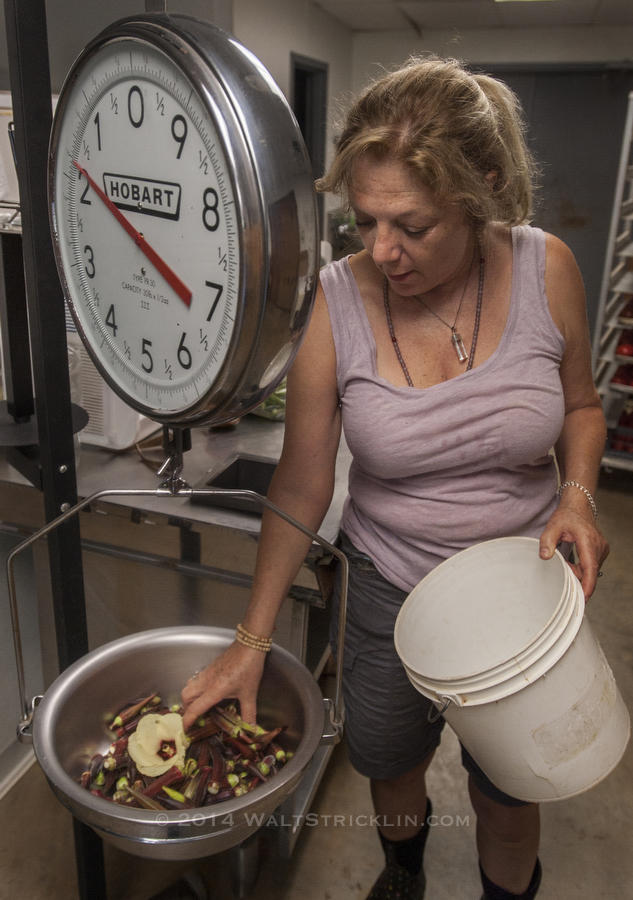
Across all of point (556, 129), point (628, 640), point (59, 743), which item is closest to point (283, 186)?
point (59, 743)

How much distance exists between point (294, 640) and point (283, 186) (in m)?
1.20

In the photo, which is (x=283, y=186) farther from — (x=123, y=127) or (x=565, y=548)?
(x=565, y=548)

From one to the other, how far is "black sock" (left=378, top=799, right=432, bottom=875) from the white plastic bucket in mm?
589

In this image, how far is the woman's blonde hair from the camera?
95cm

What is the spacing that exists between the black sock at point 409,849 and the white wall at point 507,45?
5947 mm

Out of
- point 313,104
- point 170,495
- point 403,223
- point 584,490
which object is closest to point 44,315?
point 170,495

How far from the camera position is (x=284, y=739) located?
950mm

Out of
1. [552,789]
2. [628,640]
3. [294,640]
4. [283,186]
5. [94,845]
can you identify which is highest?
[283,186]

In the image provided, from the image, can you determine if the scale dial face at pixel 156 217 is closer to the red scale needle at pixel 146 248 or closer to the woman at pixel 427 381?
the red scale needle at pixel 146 248

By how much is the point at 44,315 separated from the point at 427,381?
549mm

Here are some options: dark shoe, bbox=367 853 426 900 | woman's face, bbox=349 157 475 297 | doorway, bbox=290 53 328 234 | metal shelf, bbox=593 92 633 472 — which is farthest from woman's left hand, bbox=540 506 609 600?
doorway, bbox=290 53 328 234

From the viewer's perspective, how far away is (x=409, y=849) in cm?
153

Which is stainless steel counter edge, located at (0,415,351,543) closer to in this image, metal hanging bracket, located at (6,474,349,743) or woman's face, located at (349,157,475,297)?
metal hanging bracket, located at (6,474,349,743)

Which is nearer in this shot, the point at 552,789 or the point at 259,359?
the point at 259,359
